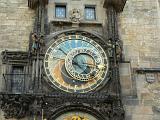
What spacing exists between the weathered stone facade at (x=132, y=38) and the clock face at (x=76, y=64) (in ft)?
2.39

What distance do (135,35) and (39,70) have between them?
143 inches

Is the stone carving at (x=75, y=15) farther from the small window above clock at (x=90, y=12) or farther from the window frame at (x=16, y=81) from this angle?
the window frame at (x=16, y=81)

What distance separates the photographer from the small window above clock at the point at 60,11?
50.0 feet

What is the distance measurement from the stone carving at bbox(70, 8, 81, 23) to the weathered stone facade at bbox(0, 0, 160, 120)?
23cm

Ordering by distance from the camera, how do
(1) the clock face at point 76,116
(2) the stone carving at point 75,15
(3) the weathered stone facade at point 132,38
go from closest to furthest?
1. (1) the clock face at point 76,116
2. (3) the weathered stone facade at point 132,38
3. (2) the stone carving at point 75,15

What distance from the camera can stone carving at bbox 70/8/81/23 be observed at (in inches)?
591

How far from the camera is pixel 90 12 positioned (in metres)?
15.5

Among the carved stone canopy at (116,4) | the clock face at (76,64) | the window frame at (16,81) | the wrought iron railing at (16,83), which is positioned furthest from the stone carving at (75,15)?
Answer: the wrought iron railing at (16,83)

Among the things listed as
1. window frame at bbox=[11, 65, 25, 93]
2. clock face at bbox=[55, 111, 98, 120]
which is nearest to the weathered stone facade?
window frame at bbox=[11, 65, 25, 93]

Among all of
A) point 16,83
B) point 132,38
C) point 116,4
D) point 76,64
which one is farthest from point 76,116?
point 116,4

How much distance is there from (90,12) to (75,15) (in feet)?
2.17

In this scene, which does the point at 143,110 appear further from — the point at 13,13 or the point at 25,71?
the point at 13,13

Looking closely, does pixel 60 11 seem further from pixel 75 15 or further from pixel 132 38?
pixel 132 38

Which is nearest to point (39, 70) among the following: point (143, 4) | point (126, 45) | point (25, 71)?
point (25, 71)
